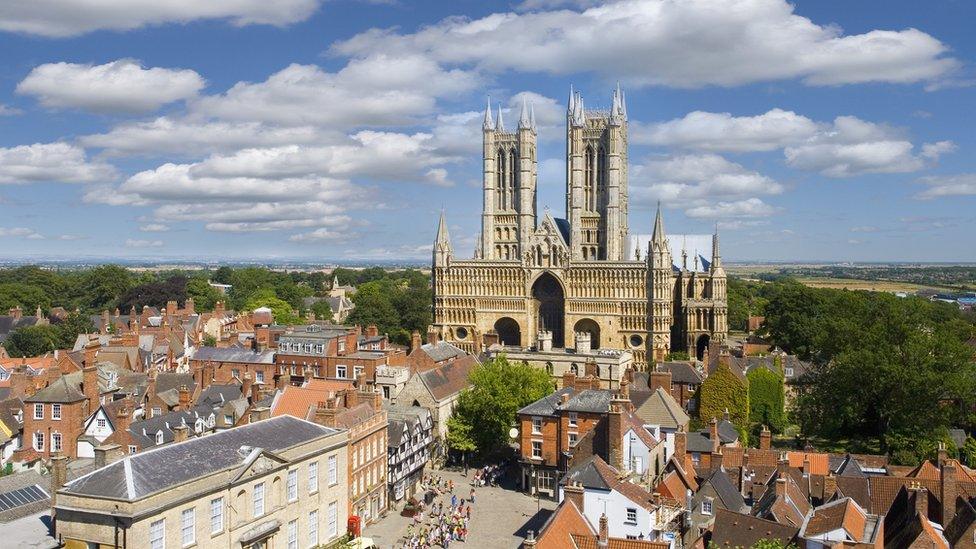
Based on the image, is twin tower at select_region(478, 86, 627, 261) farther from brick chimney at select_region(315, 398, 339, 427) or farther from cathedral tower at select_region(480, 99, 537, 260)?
brick chimney at select_region(315, 398, 339, 427)

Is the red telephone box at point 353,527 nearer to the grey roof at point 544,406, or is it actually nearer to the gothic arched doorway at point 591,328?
the grey roof at point 544,406

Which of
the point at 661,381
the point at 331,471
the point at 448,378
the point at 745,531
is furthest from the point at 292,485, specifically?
the point at 661,381

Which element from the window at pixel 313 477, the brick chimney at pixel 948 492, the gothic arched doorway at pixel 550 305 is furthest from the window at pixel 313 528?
the gothic arched doorway at pixel 550 305

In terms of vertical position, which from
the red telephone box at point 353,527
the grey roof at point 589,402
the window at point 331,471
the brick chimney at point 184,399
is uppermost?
the grey roof at point 589,402

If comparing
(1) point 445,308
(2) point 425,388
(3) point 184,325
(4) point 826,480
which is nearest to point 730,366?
(4) point 826,480

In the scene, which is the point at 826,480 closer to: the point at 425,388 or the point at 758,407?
the point at 758,407

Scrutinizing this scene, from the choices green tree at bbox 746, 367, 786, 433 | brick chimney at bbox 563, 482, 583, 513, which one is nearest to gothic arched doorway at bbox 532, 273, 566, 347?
green tree at bbox 746, 367, 786, 433
